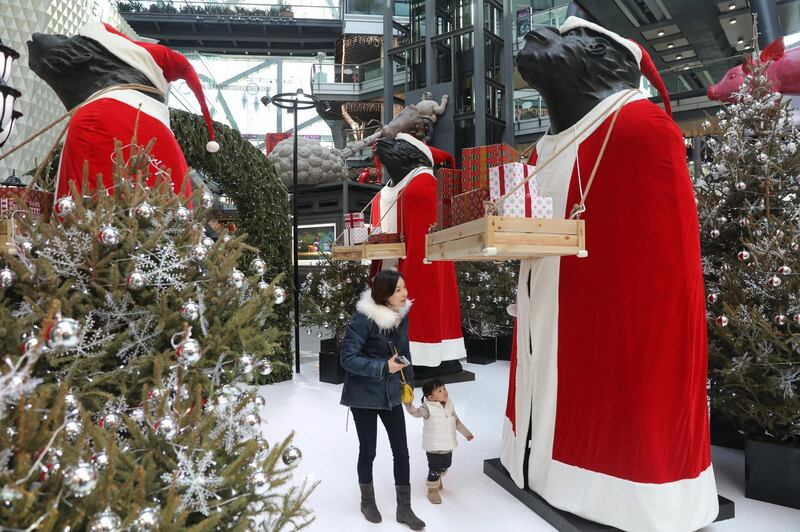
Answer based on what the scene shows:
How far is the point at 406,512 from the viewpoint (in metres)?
2.84

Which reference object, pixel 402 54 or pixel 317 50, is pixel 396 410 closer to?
pixel 402 54

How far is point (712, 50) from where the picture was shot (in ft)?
43.0

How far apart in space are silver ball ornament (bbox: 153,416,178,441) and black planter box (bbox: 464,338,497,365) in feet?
20.6

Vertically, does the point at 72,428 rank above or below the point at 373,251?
below

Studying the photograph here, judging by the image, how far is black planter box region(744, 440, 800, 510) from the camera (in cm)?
296

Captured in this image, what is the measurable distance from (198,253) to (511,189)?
4.45 feet

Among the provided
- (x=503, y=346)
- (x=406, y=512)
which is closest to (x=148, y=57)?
(x=406, y=512)

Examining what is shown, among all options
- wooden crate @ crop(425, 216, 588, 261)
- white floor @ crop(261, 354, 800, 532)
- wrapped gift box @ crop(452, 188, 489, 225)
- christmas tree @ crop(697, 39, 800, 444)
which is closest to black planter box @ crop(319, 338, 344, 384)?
white floor @ crop(261, 354, 800, 532)

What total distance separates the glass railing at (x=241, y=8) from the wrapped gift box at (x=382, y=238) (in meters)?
22.5

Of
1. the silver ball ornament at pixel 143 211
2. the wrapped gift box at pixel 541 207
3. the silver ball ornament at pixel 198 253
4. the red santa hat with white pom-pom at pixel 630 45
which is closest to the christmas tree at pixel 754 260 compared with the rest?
the red santa hat with white pom-pom at pixel 630 45

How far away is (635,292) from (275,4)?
27.6m

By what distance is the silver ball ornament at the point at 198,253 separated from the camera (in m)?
1.57

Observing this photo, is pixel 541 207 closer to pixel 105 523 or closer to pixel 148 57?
pixel 105 523

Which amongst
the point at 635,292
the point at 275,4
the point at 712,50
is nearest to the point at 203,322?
the point at 635,292
